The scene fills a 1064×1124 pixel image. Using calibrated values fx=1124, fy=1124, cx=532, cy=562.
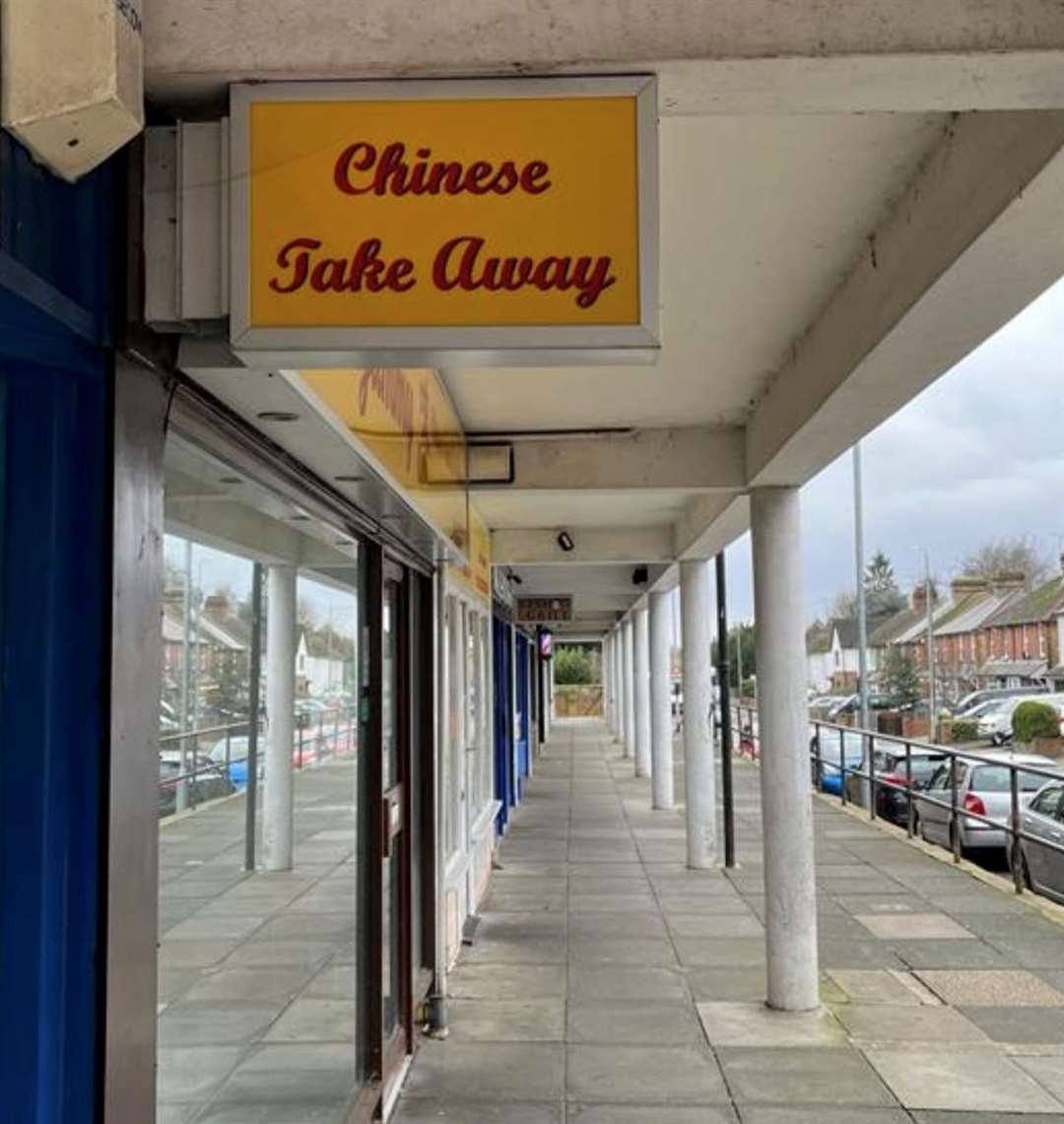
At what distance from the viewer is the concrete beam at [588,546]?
36.4 ft

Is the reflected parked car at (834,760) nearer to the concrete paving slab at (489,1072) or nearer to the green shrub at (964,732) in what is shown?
the green shrub at (964,732)

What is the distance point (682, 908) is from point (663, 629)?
7354 millimetres

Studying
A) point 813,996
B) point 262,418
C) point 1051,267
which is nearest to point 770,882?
point 813,996

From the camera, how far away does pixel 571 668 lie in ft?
193

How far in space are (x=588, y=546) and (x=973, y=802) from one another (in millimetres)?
4972

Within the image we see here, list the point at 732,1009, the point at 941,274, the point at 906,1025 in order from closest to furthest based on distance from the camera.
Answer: the point at 941,274
the point at 906,1025
the point at 732,1009

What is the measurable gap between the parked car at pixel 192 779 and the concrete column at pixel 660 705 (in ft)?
39.3

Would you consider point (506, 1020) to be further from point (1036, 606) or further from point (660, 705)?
point (1036, 606)

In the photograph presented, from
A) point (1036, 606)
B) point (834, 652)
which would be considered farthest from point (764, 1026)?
point (834, 652)

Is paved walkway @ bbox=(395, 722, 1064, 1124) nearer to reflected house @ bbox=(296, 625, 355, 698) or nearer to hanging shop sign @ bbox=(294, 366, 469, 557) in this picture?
reflected house @ bbox=(296, 625, 355, 698)

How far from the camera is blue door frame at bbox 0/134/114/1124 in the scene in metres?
1.77

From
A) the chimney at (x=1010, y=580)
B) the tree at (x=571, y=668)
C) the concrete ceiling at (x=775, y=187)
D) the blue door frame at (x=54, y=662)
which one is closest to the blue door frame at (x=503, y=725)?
the concrete ceiling at (x=775, y=187)

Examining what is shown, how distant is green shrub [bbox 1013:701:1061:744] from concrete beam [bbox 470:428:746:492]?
2391 cm

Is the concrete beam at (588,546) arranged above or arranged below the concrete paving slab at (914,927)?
above
